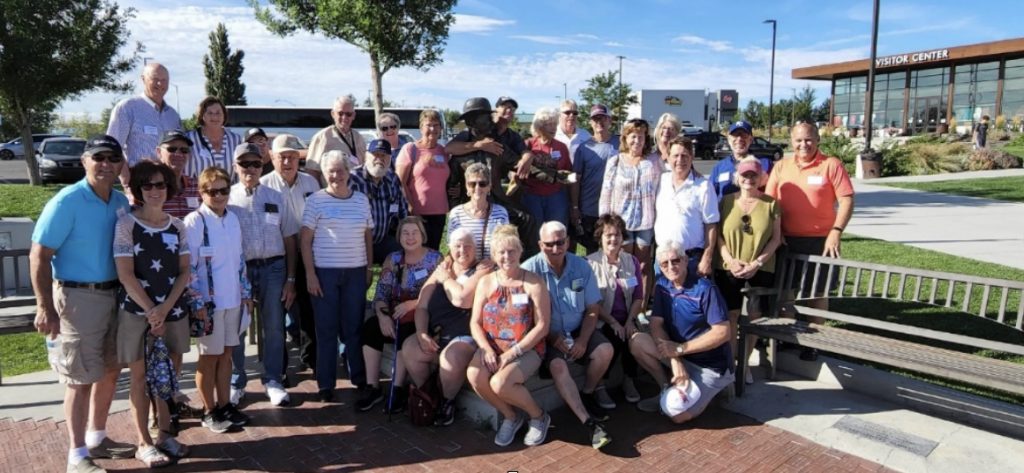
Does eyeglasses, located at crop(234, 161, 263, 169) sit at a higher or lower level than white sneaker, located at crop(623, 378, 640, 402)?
higher

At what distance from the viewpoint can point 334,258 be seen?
415 centimetres

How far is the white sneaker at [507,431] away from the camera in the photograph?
3.72 meters

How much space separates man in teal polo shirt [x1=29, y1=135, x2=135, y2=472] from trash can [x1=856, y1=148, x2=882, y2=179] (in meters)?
19.9

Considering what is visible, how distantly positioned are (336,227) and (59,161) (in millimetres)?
19347

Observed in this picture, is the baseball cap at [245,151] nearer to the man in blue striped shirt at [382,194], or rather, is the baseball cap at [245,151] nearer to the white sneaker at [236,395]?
the man in blue striped shirt at [382,194]

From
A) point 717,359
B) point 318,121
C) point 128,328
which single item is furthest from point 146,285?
point 318,121

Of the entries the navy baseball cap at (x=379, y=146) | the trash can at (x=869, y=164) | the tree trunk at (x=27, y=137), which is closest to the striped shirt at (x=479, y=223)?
the navy baseball cap at (x=379, y=146)

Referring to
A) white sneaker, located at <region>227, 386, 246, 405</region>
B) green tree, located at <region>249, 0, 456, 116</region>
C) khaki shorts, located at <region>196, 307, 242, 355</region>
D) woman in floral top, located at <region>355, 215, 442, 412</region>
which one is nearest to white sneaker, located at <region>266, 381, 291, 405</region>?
white sneaker, located at <region>227, 386, 246, 405</region>

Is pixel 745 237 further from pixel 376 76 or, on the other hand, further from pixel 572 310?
pixel 376 76

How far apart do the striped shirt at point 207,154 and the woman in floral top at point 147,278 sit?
1.06 m

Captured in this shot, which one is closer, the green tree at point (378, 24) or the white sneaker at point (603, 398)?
the white sneaker at point (603, 398)

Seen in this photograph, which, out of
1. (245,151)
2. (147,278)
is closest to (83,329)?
(147,278)

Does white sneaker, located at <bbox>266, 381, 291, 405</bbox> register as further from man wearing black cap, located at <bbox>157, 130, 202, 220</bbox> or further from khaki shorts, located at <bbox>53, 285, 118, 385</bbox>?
khaki shorts, located at <bbox>53, 285, 118, 385</bbox>

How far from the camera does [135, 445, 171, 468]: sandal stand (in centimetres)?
345
